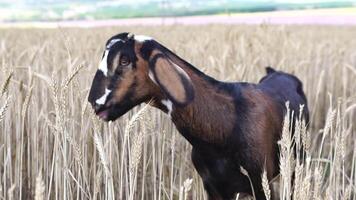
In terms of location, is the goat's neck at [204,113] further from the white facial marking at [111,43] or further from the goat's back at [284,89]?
the goat's back at [284,89]

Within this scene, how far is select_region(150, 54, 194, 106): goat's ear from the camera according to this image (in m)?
1.75

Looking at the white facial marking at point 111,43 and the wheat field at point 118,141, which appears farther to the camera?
the white facial marking at point 111,43

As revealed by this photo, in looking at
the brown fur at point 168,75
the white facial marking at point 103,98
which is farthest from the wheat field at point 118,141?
the brown fur at point 168,75

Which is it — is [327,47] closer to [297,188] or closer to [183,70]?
[183,70]

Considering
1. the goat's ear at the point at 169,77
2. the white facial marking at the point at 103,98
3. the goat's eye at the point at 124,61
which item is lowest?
the white facial marking at the point at 103,98

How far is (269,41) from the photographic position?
17.3ft

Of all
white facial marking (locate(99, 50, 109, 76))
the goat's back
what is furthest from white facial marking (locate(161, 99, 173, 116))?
the goat's back

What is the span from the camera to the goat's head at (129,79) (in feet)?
5.82

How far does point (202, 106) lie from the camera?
1.92 m

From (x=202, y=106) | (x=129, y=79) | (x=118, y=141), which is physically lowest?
(x=118, y=141)

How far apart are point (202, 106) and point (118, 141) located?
1.01 meters

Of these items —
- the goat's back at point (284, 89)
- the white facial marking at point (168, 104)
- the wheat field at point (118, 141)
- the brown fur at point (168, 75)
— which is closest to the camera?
the wheat field at point (118, 141)

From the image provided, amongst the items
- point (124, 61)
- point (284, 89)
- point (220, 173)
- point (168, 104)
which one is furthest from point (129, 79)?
point (284, 89)

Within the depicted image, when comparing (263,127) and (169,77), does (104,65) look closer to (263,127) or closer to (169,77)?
(169,77)
